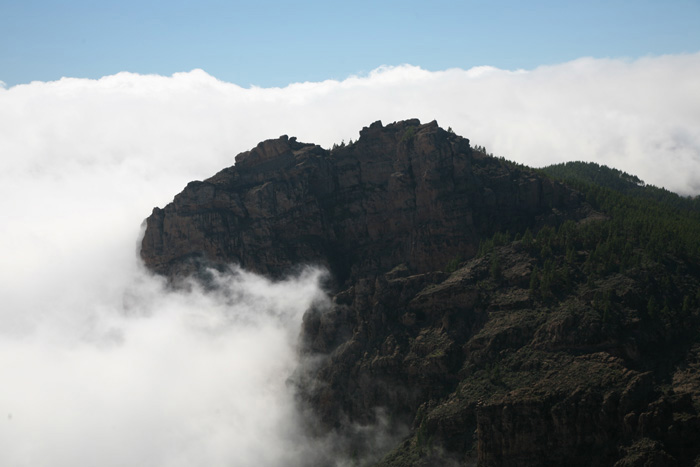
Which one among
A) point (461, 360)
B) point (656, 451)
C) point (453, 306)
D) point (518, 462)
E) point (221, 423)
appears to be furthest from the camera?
point (221, 423)

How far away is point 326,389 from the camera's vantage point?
177500 millimetres

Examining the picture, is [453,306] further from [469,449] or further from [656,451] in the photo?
[656,451]

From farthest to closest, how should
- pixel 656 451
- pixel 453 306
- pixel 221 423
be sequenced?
1. pixel 221 423
2. pixel 453 306
3. pixel 656 451

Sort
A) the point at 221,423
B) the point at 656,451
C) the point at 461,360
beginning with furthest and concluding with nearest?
Result: 1. the point at 221,423
2. the point at 461,360
3. the point at 656,451

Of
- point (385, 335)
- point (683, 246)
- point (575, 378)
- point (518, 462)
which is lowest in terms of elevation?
point (518, 462)

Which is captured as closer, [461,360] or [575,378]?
[575,378]

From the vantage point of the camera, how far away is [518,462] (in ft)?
458

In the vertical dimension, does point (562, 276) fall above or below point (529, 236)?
below

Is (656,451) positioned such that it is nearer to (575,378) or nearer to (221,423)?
(575,378)

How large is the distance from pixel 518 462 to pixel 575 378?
19295 millimetres

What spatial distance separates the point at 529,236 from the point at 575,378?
56911mm

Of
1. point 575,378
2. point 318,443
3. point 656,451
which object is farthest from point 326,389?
point 656,451

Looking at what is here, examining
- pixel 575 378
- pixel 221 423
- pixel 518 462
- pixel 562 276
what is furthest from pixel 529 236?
pixel 221 423

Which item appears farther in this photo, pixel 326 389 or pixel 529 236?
pixel 529 236
